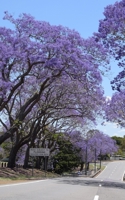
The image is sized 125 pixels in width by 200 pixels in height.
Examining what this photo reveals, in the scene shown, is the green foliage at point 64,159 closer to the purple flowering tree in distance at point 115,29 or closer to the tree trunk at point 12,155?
the tree trunk at point 12,155

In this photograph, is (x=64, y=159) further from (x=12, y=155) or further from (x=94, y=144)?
(x=12, y=155)

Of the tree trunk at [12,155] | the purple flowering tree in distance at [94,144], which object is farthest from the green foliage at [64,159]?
the tree trunk at [12,155]

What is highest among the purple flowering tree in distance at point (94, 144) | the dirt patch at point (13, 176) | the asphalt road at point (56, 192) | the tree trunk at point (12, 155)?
the purple flowering tree in distance at point (94, 144)

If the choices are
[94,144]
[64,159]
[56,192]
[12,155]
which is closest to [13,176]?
[12,155]

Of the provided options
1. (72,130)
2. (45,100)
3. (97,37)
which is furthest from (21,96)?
(97,37)

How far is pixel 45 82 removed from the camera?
1102 inches

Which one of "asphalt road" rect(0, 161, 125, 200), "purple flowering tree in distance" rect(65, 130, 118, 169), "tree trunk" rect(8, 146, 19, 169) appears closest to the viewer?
"asphalt road" rect(0, 161, 125, 200)

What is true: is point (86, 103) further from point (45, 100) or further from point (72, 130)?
point (72, 130)

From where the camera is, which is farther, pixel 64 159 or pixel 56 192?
pixel 64 159

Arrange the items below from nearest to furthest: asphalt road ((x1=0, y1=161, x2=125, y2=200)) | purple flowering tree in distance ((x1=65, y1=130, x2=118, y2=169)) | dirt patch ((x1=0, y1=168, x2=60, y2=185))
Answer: asphalt road ((x1=0, y1=161, x2=125, y2=200)), dirt patch ((x1=0, y1=168, x2=60, y2=185)), purple flowering tree in distance ((x1=65, y1=130, x2=118, y2=169))

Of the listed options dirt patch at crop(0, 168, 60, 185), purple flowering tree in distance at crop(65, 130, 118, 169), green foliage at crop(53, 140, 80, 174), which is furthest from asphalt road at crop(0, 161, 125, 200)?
purple flowering tree in distance at crop(65, 130, 118, 169)

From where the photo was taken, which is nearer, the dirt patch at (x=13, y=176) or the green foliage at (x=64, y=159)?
the dirt patch at (x=13, y=176)

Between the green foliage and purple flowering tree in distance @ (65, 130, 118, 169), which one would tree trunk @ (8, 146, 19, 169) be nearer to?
the green foliage

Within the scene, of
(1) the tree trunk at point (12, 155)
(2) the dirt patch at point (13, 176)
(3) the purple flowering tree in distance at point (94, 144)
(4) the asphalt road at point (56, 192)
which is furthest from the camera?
(3) the purple flowering tree in distance at point (94, 144)
